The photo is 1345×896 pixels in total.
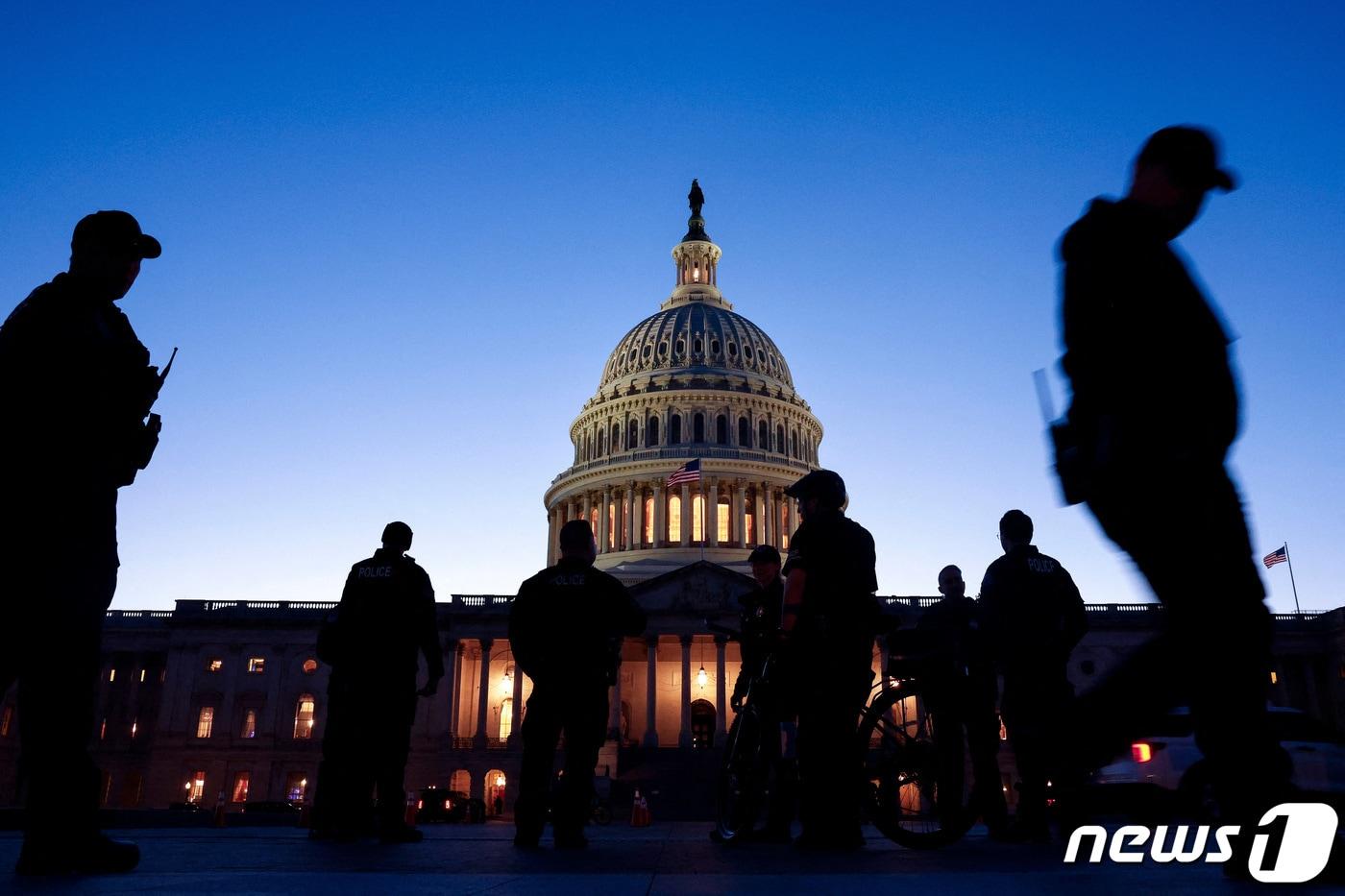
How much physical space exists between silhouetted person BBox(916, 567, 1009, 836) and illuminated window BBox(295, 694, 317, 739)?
217ft

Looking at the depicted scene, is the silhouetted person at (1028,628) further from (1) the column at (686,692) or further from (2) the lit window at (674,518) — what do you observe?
(2) the lit window at (674,518)

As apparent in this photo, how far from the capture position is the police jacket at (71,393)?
16.5 feet

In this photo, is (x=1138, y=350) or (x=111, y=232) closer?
(x=1138, y=350)

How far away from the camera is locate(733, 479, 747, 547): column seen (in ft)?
273

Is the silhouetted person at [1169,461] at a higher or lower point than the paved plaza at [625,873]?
higher

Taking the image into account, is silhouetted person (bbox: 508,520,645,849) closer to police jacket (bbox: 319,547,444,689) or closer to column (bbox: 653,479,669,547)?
police jacket (bbox: 319,547,444,689)

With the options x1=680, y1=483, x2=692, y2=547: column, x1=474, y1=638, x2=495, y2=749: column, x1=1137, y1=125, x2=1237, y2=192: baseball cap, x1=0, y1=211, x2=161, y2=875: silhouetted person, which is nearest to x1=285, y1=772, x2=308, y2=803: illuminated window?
x1=474, y1=638, x2=495, y2=749: column

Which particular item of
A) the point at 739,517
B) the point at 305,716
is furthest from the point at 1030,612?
the point at 739,517

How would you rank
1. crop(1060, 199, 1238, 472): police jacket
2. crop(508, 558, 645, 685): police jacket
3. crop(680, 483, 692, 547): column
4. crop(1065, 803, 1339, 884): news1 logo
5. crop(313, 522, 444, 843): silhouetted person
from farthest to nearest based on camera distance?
crop(680, 483, 692, 547): column
crop(313, 522, 444, 843): silhouetted person
crop(508, 558, 645, 685): police jacket
crop(1060, 199, 1238, 472): police jacket
crop(1065, 803, 1339, 884): news1 logo

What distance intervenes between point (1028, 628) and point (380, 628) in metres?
6.40

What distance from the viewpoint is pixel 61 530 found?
5.02 meters

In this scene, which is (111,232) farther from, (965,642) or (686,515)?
(686,515)

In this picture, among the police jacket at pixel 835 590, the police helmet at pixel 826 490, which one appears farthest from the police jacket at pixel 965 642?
the police helmet at pixel 826 490

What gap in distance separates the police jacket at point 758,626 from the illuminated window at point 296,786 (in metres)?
63.5
